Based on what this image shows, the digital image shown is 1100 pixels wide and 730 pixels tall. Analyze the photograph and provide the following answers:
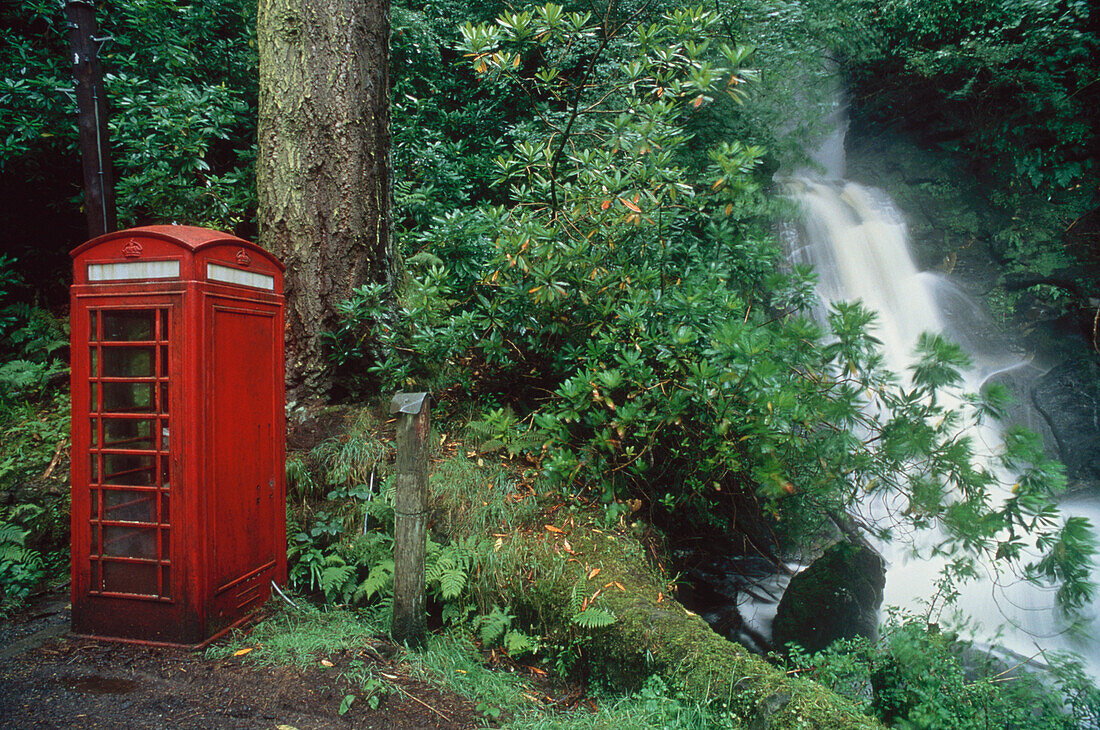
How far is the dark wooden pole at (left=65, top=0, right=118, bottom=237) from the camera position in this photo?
3.91m

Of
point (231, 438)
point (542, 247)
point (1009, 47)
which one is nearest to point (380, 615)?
point (231, 438)

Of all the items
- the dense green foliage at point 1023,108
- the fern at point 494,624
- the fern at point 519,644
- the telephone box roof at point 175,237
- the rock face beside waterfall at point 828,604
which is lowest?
the rock face beside waterfall at point 828,604

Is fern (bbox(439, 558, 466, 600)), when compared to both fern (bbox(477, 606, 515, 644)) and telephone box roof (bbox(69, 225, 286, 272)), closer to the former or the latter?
fern (bbox(477, 606, 515, 644))

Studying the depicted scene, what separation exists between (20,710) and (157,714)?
0.63 meters

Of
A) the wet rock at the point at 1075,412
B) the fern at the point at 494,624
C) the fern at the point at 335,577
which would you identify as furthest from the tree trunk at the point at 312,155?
the wet rock at the point at 1075,412

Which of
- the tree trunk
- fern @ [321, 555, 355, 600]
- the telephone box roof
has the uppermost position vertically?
the tree trunk

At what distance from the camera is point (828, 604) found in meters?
4.41

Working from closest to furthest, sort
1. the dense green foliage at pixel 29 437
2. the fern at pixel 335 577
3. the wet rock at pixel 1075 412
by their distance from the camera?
the fern at pixel 335 577
the dense green foliage at pixel 29 437
the wet rock at pixel 1075 412

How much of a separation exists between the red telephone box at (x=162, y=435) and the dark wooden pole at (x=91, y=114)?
180cm

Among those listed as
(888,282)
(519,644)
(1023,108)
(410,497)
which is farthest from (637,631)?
(1023,108)

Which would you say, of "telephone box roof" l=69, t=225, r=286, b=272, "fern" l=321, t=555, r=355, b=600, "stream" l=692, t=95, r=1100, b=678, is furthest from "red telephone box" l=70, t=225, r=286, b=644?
"stream" l=692, t=95, r=1100, b=678

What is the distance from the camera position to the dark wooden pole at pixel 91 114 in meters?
3.91

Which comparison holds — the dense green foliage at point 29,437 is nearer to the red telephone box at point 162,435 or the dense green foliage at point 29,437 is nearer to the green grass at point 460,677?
the red telephone box at point 162,435

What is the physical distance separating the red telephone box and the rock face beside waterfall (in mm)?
4073
